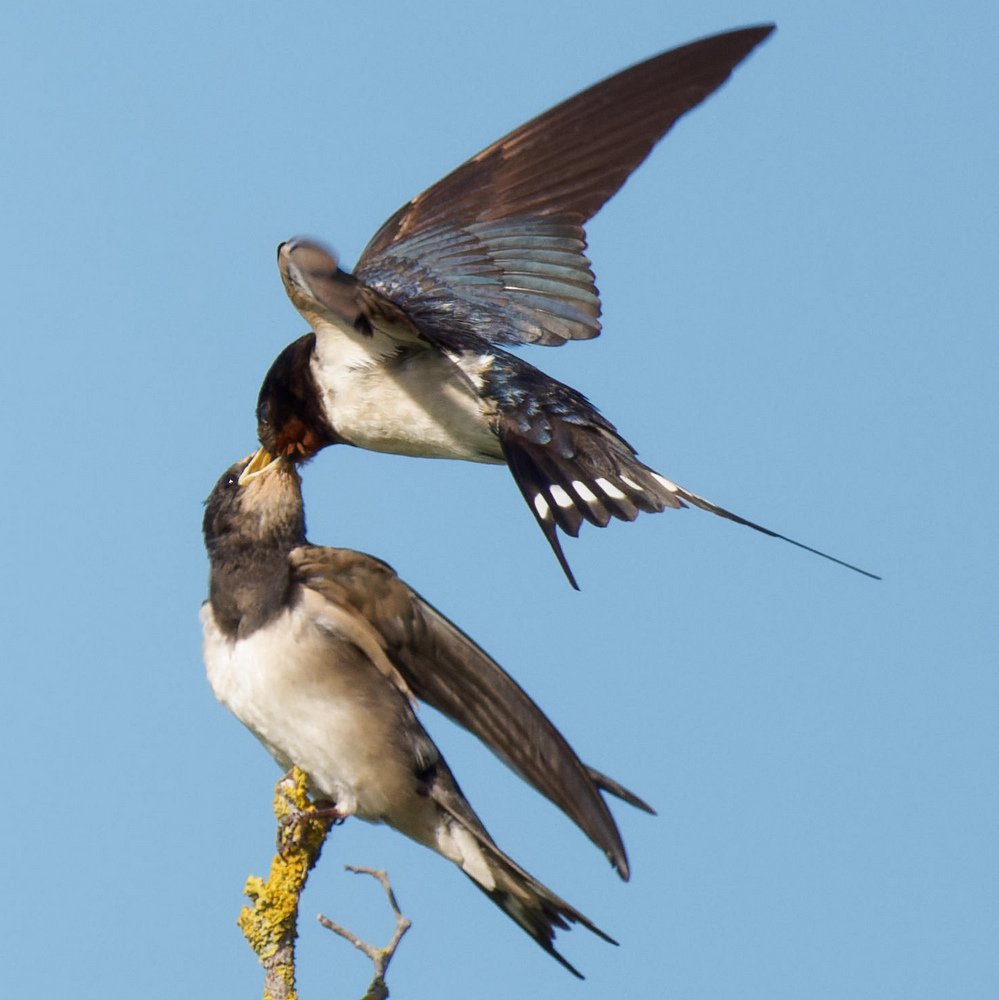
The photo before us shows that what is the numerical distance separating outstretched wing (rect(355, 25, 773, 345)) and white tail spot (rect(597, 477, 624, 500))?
0.94 meters

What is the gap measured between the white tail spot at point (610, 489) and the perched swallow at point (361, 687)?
882 mm

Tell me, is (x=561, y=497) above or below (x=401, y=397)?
below

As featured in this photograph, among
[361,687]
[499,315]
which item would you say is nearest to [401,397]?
[499,315]

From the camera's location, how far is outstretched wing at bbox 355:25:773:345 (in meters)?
6.16

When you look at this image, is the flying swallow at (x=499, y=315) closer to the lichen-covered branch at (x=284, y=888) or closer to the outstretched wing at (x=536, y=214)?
the outstretched wing at (x=536, y=214)

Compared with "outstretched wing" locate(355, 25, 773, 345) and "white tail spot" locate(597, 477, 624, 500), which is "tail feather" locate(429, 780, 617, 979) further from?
"outstretched wing" locate(355, 25, 773, 345)

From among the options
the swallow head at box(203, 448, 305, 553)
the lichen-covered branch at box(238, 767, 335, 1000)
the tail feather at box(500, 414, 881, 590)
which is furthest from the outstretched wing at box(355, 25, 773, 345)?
the lichen-covered branch at box(238, 767, 335, 1000)

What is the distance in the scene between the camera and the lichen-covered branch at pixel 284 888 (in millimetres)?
3898

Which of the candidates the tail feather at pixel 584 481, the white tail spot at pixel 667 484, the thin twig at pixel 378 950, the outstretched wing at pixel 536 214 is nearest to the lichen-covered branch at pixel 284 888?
the thin twig at pixel 378 950

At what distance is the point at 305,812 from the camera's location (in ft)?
13.7

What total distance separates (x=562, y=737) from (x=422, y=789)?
0.44 metres

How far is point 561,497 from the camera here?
5.07m

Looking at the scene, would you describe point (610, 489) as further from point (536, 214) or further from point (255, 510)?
point (536, 214)

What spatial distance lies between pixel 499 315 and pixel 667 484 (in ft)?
3.99
